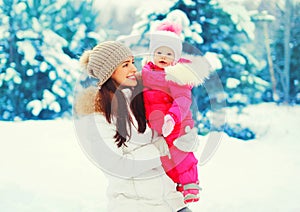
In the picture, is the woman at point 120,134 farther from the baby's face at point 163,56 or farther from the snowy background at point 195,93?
the snowy background at point 195,93

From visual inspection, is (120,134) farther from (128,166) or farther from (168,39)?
(168,39)

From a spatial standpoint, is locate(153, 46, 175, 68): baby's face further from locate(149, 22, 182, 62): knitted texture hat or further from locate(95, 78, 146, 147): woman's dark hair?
locate(95, 78, 146, 147): woman's dark hair

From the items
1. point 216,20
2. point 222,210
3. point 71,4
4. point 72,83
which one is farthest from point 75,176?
point 216,20

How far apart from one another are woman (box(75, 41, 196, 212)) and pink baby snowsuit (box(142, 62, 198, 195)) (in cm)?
3

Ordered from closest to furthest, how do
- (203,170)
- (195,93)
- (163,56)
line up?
1. (163,56)
2. (203,170)
3. (195,93)

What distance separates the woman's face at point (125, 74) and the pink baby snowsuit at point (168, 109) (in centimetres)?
6

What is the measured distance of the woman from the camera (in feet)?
4.68

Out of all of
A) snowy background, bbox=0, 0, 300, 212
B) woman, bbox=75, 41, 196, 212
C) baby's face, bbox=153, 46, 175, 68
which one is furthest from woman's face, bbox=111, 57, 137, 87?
snowy background, bbox=0, 0, 300, 212

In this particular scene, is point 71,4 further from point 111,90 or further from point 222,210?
point 222,210

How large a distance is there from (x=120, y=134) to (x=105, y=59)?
236 millimetres

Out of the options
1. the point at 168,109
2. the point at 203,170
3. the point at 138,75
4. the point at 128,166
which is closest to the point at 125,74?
the point at 138,75

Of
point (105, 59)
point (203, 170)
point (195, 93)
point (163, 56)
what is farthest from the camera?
point (195, 93)

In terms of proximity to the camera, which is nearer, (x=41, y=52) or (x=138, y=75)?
(x=138, y=75)

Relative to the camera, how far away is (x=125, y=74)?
146 cm
